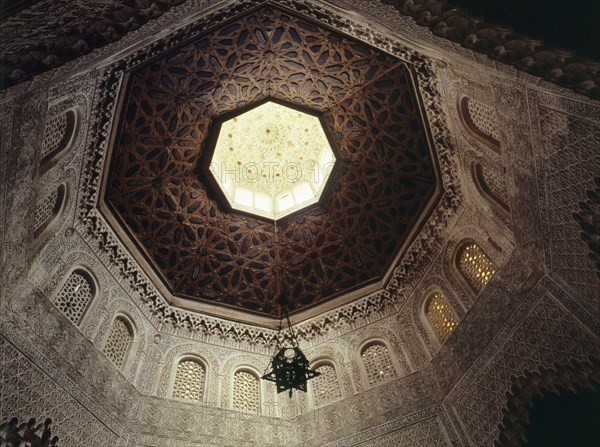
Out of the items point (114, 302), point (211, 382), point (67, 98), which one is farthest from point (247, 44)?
point (211, 382)

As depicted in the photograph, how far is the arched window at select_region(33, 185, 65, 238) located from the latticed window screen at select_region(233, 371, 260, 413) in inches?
143

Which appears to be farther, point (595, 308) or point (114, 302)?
point (114, 302)

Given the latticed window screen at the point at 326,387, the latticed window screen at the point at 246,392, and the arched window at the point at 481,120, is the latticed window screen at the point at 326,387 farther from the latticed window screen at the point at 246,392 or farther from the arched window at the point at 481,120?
the arched window at the point at 481,120

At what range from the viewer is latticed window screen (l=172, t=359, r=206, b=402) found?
687 centimetres

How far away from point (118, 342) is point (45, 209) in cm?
218

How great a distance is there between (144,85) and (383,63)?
327 centimetres

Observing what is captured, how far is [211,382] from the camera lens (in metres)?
7.10

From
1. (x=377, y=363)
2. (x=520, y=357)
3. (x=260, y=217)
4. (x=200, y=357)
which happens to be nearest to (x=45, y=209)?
(x=200, y=357)

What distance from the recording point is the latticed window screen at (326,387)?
23.4 ft

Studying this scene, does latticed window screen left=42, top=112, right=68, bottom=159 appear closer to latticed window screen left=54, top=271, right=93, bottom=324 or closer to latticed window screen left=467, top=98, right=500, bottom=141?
latticed window screen left=54, top=271, right=93, bottom=324

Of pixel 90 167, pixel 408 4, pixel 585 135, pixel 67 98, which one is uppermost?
pixel 90 167

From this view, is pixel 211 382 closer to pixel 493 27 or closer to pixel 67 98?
pixel 67 98

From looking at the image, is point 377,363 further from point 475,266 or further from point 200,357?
point 200,357

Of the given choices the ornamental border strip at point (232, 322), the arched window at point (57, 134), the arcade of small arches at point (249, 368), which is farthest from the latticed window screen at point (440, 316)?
the arched window at point (57, 134)
